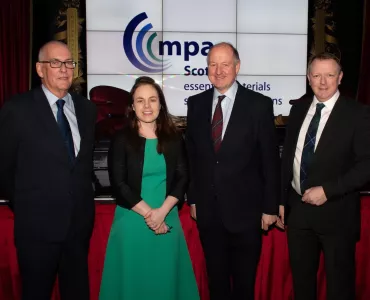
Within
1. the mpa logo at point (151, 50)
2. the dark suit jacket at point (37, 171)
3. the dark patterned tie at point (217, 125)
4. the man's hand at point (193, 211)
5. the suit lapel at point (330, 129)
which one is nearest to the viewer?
the dark suit jacket at point (37, 171)

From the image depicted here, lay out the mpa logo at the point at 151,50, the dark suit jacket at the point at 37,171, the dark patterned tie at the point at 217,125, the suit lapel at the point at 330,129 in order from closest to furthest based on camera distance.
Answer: the dark suit jacket at the point at 37,171, the suit lapel at the point at 330,129, the dark patterned tie at the point at 217,125, the mpa logo at the point at 151,50

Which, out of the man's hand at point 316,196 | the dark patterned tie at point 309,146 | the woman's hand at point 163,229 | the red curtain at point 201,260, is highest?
the dark patterned tie at point 309,146

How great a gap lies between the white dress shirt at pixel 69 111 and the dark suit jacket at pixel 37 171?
3cm

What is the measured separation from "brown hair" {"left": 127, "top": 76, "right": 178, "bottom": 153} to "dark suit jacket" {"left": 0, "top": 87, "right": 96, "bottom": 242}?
280 millimetres

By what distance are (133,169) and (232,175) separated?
498mm

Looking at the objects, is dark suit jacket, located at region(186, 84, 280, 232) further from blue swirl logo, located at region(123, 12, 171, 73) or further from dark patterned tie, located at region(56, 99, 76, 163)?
blue swirl logo, located at region(123, 12, 171, 73)

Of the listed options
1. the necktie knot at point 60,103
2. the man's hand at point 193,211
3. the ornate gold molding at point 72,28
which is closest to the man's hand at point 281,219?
the man's hand at point 193,211

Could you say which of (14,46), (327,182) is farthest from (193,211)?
(14,46)

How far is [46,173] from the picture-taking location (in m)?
1.99

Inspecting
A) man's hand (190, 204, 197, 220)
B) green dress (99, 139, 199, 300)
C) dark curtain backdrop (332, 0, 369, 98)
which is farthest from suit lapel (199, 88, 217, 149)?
dark curtain backdrop (332, 0, 369, 98)

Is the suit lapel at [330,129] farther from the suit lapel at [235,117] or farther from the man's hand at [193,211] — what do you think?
the man's hand at [193,211]

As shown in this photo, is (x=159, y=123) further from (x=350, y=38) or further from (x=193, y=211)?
(x=350, y=38)

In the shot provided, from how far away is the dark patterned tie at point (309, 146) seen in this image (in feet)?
6.99

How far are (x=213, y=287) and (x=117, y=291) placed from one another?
51 centimetres
